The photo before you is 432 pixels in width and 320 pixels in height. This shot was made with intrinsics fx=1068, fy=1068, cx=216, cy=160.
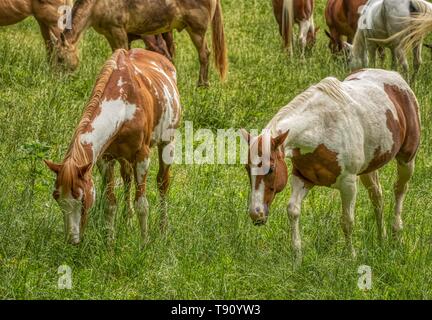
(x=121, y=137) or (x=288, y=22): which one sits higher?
(x=288, y=22)

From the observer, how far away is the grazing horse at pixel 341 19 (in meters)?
15.0

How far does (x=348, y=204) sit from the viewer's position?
25.8 ft

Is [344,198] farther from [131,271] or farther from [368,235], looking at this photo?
[131,271]

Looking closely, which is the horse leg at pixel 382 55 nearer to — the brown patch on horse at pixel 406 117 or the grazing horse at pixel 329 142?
the brown patch on horse at pixel 406 117

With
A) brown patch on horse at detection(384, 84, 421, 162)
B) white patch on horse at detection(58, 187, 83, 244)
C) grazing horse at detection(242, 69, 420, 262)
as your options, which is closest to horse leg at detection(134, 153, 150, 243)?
white patch on horse at detection(58, 187, 83, 244)

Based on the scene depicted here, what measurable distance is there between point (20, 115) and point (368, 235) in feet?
Answer: 14.3

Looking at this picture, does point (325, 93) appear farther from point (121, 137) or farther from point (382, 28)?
point (382, 28)

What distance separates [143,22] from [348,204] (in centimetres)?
607

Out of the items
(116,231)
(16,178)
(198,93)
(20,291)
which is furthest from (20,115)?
(20,291)

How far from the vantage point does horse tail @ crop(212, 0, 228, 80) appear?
1353 centimetres

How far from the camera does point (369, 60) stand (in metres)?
13.3

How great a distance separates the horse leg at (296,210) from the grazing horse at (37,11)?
617 centimetres

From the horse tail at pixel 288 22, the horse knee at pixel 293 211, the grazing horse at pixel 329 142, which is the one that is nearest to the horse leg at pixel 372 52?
the horse tail at pixel 288 22

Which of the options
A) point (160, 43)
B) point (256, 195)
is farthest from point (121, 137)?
point (160, 43)
